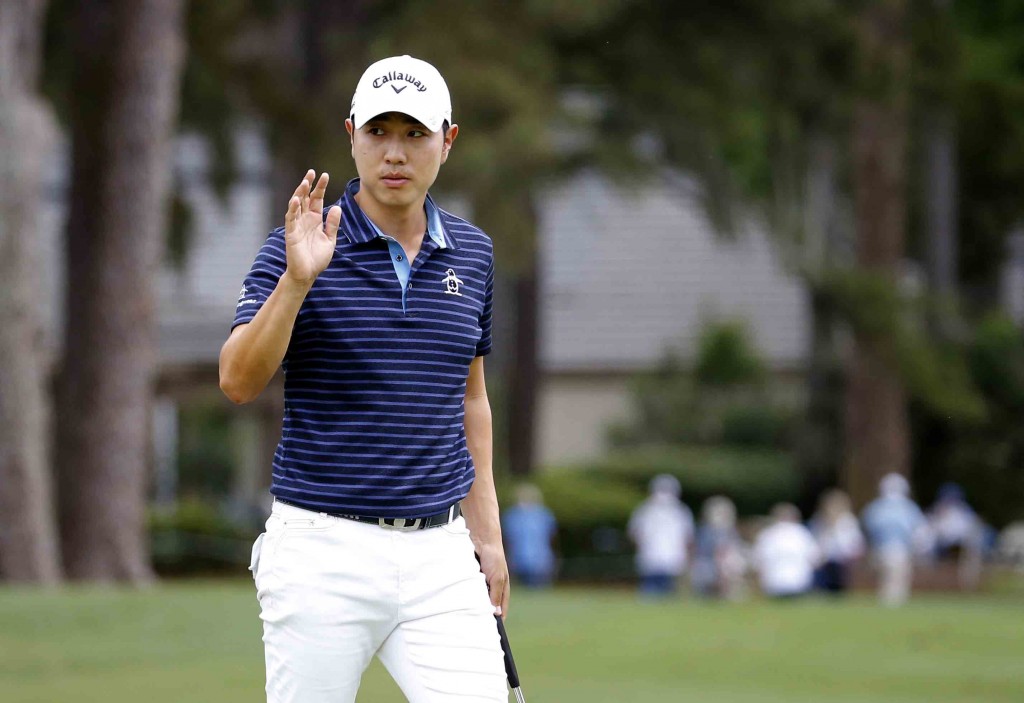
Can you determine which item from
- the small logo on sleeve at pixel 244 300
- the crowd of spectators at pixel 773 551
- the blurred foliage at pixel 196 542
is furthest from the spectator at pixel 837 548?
the small logo on sleeve at pixel 244 300

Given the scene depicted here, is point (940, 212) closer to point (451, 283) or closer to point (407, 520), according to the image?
point (451, 283)

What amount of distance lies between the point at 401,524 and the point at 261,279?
0.62m

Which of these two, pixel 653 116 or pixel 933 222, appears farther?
pixel 933 222

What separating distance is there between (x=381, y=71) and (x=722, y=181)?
868 inches

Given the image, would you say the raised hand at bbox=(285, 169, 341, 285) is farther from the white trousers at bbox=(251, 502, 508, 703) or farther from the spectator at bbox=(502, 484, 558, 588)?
the spectator at bbox=(502, 484, 558, 588)

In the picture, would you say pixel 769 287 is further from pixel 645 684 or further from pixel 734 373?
pixel 645 684

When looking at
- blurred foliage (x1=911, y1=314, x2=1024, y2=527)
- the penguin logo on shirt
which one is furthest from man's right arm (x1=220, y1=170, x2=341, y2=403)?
blurred foliage (x1=911, y1=314, x2=1024, y2=527)

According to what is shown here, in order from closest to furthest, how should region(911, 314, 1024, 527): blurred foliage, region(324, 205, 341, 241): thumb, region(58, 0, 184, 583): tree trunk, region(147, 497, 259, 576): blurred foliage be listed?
region(324, 205, 341, 241): thumb → region(58, 0, 184, 583): tree trunk → region(147, 497, 259, 576): blurred foliage → region(911, 314, 1024, 527): blurred foliage

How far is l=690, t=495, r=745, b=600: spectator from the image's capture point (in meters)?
25.1

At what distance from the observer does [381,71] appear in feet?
13.0

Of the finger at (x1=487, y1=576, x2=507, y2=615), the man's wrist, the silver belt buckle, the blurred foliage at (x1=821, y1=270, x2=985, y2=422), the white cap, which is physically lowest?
the finger at (x1=487, y1=576, x2=507, y2=615)

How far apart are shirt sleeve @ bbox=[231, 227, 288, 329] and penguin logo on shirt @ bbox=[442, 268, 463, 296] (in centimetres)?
38

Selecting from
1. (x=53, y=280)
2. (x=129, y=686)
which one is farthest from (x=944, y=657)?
(x=53, y=280)

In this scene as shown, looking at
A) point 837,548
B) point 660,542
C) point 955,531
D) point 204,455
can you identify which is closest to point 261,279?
point 660,542
